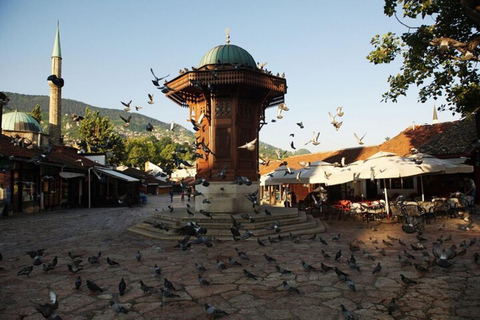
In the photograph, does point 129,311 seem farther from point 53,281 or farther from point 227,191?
point 227,191

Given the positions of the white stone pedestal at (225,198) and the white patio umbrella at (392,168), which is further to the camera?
the white stone pedestal at (225,198)

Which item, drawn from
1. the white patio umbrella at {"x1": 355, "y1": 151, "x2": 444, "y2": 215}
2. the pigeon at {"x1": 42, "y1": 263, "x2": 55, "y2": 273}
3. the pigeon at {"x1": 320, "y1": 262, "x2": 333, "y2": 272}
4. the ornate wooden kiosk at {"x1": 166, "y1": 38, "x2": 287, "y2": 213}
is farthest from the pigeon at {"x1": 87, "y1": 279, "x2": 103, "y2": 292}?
the white patio umbrella at {"x1": 355, "y1": 151, "x2": 444, "y2": 215}

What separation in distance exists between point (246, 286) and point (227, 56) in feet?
32.4

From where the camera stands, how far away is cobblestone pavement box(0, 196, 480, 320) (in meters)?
3.93

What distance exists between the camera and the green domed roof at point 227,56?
12422 millimetres

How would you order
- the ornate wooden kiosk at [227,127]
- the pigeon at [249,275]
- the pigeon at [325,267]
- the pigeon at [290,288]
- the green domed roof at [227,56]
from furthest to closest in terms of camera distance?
the green domed roof at [227,56] → the ornate wooden kiosk at [227,127] → the pigeon at [325,267] → the pigeon at [249,275] → the pigeon at [290,288]

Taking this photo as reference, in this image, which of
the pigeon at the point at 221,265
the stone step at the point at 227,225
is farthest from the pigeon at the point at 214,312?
the stone step at the point at 227,225

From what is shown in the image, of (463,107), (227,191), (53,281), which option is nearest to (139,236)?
(227,191)

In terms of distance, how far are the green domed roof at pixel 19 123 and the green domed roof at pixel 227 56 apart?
108 ft

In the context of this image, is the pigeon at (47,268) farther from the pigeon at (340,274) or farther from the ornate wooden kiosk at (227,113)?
the ornate wooden kiosk at (227,113)

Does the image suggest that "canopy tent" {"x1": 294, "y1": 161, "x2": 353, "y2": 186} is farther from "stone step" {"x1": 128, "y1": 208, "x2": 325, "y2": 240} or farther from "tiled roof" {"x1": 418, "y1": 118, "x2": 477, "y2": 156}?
"tiled roof" {"x1": 418, "y1": 118, "x2": 477, "y2": 156}

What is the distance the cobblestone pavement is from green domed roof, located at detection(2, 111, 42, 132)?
33986 millimetres

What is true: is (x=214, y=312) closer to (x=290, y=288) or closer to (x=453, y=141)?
(x=290, y=288)

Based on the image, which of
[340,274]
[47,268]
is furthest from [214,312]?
[47,268]
